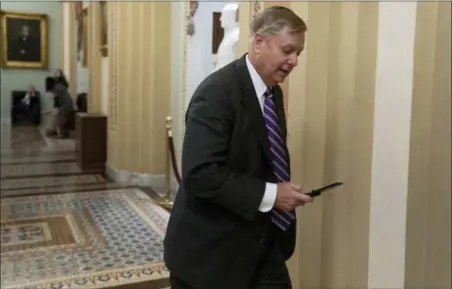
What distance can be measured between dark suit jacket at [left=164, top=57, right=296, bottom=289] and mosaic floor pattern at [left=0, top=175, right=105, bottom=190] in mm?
5711

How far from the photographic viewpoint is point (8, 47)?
15492mm

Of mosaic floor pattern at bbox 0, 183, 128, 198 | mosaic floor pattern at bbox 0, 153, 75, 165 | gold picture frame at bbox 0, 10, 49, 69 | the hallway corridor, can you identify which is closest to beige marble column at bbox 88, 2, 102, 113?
mosaic floor pattern at bbox 0, 153, 75, 165

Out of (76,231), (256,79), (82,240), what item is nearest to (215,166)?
(256,79)

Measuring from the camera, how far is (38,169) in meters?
8.47

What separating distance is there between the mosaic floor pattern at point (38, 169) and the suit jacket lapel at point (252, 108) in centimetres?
676

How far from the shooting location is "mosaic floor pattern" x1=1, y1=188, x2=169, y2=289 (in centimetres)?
396

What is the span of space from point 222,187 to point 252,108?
1.00 ft

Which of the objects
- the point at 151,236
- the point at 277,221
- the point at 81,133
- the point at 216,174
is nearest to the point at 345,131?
the point at 277,221

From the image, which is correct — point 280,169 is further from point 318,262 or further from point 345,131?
point 318,262

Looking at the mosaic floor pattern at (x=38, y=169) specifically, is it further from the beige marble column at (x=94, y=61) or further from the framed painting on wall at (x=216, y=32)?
the framed painting on wall at (x=216, y=32)

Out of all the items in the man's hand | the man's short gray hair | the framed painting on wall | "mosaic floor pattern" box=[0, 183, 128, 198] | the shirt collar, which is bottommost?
"mosaic floor pattern" box=[0, 183, 128, 198]

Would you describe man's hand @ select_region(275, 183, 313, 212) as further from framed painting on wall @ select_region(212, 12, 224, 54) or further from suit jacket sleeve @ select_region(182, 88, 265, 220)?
framed painting on wall @ select_region(212, 12, 224, 54)

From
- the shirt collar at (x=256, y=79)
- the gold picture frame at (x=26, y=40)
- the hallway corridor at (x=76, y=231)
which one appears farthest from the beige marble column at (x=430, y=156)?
the gold picture frame at (x=26, y=40)

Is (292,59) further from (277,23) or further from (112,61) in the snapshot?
(112,61)
